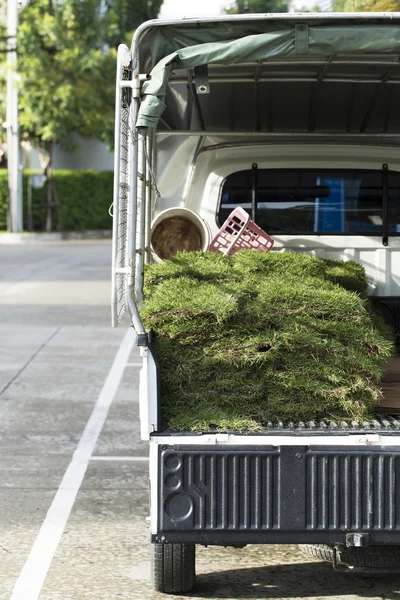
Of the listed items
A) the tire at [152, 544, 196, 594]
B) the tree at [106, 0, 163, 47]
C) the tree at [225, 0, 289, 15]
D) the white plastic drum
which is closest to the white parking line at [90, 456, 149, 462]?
the white plastic drum

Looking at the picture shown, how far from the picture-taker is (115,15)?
143 ft

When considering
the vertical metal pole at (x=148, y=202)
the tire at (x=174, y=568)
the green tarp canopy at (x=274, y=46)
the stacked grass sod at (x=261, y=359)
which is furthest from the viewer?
the vertical metal pole at (x=148, y=202)

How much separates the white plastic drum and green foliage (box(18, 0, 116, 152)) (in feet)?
112

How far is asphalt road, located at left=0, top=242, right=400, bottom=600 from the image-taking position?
5.56m

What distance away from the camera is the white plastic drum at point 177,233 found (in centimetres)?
745

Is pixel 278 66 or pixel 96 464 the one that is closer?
pixel 278 66

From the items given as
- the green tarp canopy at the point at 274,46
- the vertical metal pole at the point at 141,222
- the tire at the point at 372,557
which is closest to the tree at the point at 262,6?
the vertical metal pole at the point at 141,222

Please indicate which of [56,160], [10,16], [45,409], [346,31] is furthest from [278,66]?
[56,160]

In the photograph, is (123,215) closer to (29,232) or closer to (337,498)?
(337,498)

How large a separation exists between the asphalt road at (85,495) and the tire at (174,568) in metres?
0.09

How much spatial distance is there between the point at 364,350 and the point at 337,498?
0.75 m

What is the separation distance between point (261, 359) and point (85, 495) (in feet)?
8.97

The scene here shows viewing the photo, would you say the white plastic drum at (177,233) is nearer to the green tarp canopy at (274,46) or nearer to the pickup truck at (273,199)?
the pickup truck at (273,199)

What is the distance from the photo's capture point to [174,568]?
207 inches
